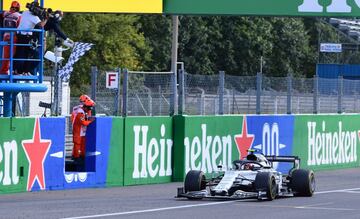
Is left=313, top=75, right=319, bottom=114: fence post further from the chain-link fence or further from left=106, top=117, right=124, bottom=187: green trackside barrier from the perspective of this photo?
left=106, top=117, right=124, bottom=187: green trackside barrier

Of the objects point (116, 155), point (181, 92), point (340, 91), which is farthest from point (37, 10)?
point (340, 91)

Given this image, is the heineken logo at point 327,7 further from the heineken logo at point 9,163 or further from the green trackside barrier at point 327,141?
the heineken logo at point 9,163

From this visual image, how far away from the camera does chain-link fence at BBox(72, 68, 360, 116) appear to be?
23.8 metres

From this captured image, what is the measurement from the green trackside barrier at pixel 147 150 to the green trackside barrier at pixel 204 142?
234 millimetres

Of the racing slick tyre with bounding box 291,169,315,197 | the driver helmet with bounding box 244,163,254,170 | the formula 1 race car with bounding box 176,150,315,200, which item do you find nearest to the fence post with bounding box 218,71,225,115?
the formula 1 race car with bounding box 176,150,315,200

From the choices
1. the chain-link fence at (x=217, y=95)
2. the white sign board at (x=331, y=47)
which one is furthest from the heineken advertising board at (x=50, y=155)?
the white sign board at (x=331, y=47)

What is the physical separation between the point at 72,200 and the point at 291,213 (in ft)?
13.6

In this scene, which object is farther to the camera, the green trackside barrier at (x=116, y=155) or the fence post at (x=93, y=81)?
the green trackside barrier at (x=116, y=155)

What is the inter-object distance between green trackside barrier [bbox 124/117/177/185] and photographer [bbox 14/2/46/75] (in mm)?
3242

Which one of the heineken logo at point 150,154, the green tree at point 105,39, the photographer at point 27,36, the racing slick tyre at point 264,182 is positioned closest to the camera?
the racing slick tyre at point 264,182

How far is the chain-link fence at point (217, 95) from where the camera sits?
78.0 ft

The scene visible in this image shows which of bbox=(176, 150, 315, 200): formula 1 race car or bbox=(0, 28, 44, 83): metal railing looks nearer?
bbox=(176, 150, 315, 200): formula 1 race car

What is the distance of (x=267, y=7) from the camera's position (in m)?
28.3


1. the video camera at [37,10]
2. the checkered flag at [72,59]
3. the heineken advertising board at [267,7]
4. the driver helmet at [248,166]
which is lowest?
the driver helmet at [248,166]
